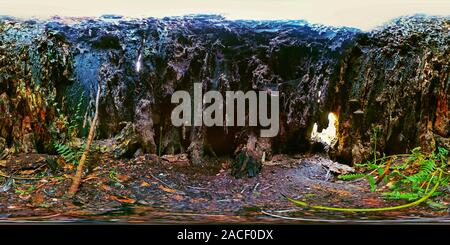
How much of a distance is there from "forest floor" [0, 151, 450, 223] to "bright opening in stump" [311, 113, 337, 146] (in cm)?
9

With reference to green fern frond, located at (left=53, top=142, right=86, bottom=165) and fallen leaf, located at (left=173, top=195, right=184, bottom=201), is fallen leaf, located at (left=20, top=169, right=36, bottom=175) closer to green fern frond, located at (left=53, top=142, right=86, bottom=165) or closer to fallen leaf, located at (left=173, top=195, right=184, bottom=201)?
green fern frond, located at (left=53, top=142, right=86, bottom=165)

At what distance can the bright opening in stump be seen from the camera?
1803 millimetres

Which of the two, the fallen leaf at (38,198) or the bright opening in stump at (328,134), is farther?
the bright opening in stump at (328,134)

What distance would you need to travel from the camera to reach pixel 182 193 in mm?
1641

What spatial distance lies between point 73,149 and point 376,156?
4.55 ft

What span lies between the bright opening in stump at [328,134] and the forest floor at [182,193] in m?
0.09

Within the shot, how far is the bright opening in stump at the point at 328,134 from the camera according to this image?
180cm

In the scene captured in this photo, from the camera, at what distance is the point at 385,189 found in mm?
1628

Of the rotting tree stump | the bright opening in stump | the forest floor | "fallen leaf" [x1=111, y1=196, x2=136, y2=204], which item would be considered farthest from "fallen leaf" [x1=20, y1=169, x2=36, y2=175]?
the bright opening in stump

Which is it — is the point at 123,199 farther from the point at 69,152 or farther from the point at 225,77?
the point at 225,77

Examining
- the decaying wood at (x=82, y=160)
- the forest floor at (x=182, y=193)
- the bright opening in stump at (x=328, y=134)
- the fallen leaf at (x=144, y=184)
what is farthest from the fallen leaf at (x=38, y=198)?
the bright opening in stump at (x=328, y=134)

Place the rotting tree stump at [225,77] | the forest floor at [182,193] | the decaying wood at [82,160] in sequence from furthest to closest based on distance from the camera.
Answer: the rotting tree stump at [225,77]
the decaying wood at [82,160]
the forest floor at [182,193]

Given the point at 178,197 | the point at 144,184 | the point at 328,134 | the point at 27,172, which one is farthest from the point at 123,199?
the point at 328,134

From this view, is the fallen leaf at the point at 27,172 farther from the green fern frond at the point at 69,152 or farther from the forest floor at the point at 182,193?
the green fern frond at the point at 69,152
